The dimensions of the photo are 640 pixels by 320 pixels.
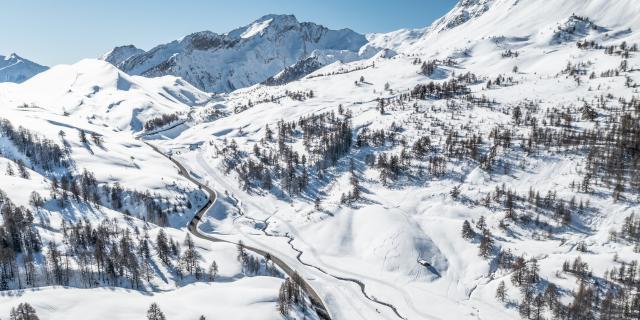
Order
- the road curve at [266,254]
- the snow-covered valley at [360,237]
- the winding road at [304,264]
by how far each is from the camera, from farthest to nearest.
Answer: the winding road at [304,264] → the road curve at [266,254] → the snow-covered valley at [360,237]

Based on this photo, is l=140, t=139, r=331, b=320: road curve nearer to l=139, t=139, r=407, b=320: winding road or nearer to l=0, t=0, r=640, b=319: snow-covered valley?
l=139, t=139, r=407, b=320: winding road

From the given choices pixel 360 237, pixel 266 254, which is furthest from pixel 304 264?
pixel 360 237

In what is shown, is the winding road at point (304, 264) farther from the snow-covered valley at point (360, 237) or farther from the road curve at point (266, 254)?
the snow-covered valley at point (360, 237)

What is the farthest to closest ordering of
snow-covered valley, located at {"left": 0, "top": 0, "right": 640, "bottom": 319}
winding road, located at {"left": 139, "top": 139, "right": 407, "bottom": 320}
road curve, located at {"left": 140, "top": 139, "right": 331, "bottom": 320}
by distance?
winding road, located at {"left": 139, "top": 139, "right": 407, "bottom": 320}, road curve, located at {"left": 140, "top": 139, "right": 331, "bottom": 320}, snow-covered valley, located at {"left": 0, "top": 0, "right": 640, "bottom": 319}

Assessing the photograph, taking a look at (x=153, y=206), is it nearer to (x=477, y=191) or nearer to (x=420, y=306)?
(x=420, y=306)

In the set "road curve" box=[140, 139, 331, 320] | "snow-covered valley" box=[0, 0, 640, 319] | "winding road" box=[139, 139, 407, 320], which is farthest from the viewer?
"winding road" box=[139, 139, 407, 320]

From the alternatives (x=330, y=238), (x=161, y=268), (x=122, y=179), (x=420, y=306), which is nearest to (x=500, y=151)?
(x=330, y=238)

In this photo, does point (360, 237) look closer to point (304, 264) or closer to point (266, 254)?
point (304, 264)

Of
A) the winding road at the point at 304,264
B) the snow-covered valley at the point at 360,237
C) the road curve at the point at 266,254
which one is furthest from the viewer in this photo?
the winding road at the point at 304,264

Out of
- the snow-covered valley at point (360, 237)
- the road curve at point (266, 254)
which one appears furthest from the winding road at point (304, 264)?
the snow-covered valley at point (360, 237)

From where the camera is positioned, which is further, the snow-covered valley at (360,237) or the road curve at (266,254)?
the road curve at (266,254)

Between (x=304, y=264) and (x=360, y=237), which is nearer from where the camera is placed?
(x=304, y=264)

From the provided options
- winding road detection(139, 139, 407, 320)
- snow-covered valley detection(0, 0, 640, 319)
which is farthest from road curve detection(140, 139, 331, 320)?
snow-covered valley detection(0, 0, 640, 319)
